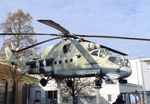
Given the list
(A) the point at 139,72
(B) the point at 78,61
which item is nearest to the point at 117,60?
(B) the point at 78,61

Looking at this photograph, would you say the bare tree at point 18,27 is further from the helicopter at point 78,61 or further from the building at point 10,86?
the helicopter at point 78,61

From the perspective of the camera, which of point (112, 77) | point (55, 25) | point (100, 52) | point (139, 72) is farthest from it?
point (139, 72)

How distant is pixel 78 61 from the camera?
55.6ft

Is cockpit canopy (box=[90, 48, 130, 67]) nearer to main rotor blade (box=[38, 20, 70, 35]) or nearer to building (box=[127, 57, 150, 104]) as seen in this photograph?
main rotor blade (box=[38, 20, 70, 35])

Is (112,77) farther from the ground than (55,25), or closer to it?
closer to it

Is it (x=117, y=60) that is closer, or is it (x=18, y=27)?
(x=117, y=60)

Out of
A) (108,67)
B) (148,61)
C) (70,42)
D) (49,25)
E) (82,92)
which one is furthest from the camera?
(148,61)

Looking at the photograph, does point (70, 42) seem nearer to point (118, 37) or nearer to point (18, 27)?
point (118, 37)

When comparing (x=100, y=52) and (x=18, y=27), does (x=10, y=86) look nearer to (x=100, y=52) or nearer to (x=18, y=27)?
(x=18, y=27)

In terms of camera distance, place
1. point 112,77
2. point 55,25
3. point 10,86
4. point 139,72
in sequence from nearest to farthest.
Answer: point 55,25 → point 112,77 → point 10,86 → point 139,72

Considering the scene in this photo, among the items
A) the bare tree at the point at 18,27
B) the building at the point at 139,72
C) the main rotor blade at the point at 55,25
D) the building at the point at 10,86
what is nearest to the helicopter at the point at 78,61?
the main rotor blade at the point at 55,25

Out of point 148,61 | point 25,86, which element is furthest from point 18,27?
point 148,61

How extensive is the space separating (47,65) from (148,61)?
159 ft

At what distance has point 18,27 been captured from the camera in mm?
40188
